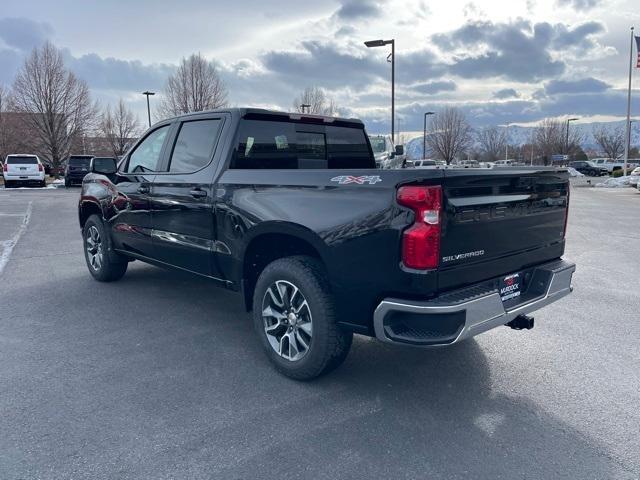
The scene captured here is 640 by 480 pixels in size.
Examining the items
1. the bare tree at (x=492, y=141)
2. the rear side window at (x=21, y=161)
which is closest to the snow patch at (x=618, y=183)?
the rear side window at (x=21, y=161)

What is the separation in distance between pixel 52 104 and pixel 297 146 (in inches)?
1866

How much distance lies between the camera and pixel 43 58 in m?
43.9

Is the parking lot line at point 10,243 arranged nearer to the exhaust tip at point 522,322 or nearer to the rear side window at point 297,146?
the rear side window at point 297,146

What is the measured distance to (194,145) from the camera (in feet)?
15.6

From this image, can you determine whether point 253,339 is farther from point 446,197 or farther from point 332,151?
point 446,197

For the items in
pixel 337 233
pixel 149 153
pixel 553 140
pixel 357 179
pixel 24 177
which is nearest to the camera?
pixel 357 179

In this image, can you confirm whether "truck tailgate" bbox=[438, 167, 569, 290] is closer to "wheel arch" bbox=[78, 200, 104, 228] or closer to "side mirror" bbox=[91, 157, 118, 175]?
"side mirror" bbox=[91, 157, 118, 175]

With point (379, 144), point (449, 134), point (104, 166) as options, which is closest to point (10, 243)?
point (104, 166)

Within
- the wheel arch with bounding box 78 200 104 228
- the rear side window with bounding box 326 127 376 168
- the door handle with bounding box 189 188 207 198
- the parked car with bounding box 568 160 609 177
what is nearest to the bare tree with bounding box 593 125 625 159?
the parked car with bounding box 568 160 609 177

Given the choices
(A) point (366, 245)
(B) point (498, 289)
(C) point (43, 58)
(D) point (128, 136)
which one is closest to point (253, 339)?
(A) point (366, 245)

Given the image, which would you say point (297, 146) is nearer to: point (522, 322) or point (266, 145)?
point (266, 145)

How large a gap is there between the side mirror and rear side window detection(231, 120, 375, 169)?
2.34 metres

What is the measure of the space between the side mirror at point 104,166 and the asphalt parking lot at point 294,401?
150 cm

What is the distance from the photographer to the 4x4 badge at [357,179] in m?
3.11
